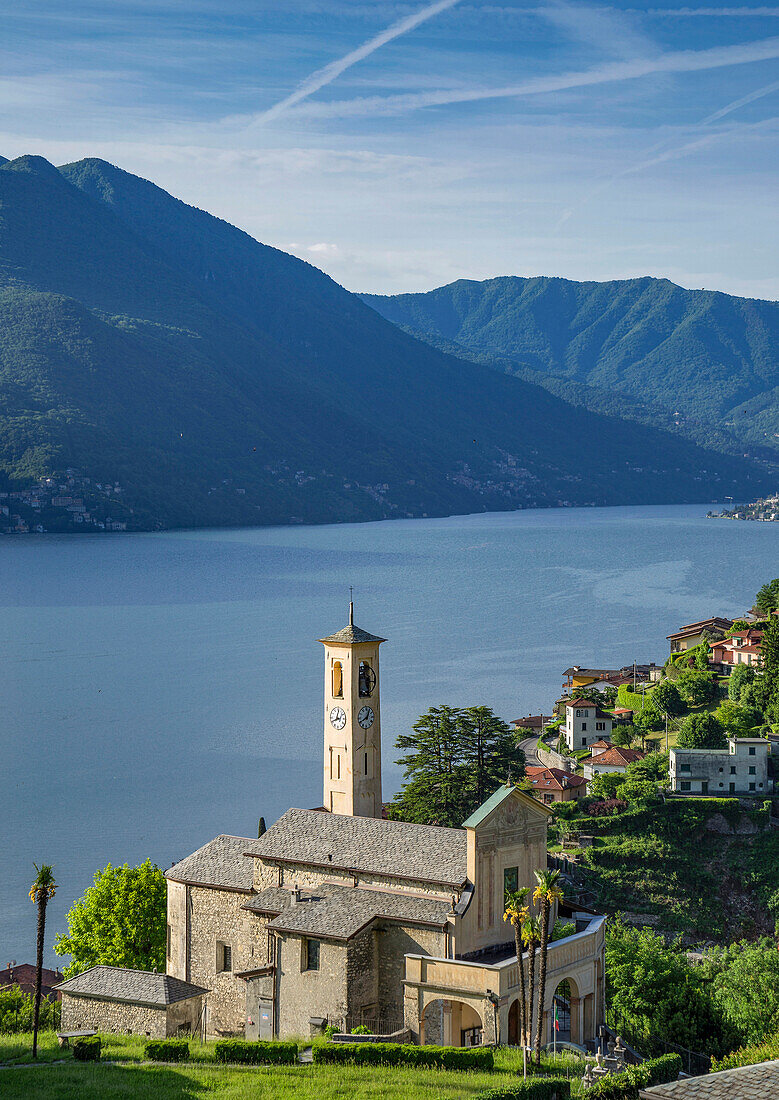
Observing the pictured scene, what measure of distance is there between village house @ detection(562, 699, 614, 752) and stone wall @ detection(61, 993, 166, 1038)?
50261 mm

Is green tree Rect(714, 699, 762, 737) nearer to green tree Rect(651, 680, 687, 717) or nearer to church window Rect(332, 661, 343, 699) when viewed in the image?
green tree Rect(651, 680, 687, 717)

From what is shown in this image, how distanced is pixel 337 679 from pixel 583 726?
136ft

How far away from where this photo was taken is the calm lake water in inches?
2650

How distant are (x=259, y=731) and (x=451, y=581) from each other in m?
92.5

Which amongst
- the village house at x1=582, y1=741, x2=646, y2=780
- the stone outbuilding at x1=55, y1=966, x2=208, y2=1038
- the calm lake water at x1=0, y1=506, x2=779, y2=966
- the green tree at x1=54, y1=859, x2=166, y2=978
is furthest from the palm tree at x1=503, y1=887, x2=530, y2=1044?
the village house at x1=582, y1=741, x2=646, y2=780

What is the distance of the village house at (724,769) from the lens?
62750 mm

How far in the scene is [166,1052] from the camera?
24422mm

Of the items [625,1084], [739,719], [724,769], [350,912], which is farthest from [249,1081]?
[739,719]

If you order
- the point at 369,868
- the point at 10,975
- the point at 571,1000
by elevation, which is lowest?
the point at 10,975

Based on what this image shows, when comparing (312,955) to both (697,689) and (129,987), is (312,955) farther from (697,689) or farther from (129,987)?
(697,689)

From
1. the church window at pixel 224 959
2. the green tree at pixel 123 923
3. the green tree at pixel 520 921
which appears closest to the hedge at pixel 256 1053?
the green tree at pixel 520 921

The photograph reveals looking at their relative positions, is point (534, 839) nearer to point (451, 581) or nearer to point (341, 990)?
point (341, 990)

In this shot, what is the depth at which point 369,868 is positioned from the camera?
29453mm

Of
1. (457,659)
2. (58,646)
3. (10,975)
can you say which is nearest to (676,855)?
(10,975)
